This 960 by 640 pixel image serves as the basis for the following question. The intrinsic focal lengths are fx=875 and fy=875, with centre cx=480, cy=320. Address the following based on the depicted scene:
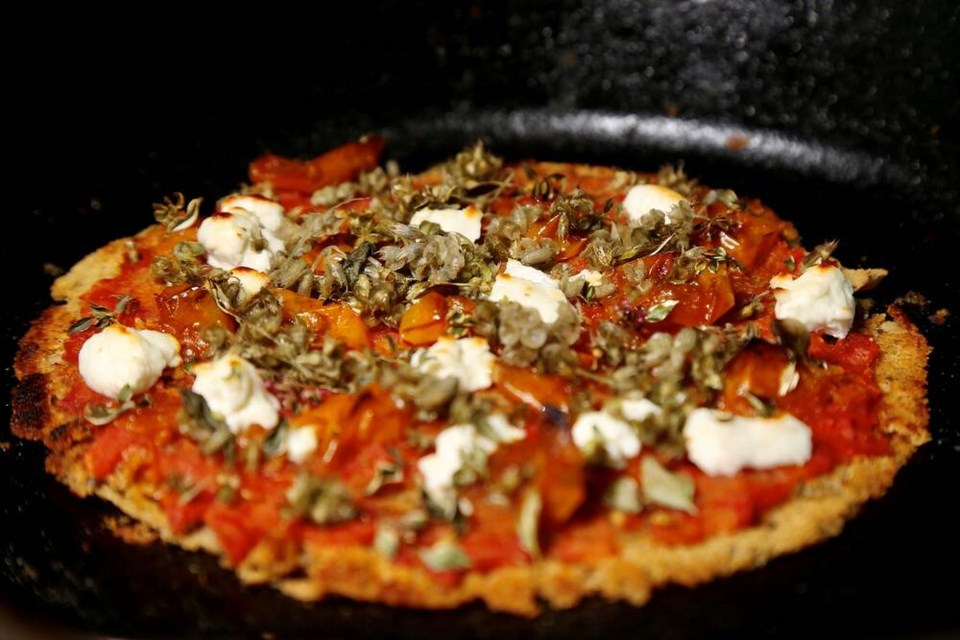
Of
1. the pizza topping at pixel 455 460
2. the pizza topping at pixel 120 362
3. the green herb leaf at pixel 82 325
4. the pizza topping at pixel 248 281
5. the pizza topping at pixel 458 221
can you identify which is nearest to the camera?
the pizza topping at pixel 455 460

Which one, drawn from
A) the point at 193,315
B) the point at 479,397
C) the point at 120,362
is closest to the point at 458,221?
the point at 479,397

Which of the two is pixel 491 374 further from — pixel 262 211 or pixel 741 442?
pixel 262 211

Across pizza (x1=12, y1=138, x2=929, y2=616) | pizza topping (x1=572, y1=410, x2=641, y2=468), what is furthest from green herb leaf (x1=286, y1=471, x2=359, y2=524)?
pizza topping (x1=572, y1=410, x2=641, y2=468)

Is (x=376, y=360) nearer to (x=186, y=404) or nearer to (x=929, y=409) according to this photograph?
(x=186, y=404)

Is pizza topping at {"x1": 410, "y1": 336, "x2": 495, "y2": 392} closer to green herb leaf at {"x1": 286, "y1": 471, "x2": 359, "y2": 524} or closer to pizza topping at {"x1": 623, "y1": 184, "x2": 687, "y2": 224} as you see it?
green herb leaf at {"x1": 286, "y1": 471, "x2": 359, "y2": 524}

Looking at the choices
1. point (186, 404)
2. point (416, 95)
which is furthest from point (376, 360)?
point (416, 95)

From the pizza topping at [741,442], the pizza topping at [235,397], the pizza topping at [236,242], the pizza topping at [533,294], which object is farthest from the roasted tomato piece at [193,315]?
the pizza topping at [741,442]

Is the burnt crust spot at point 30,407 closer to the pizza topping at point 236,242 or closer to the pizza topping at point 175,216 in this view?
the pizza topping at point 236,242
